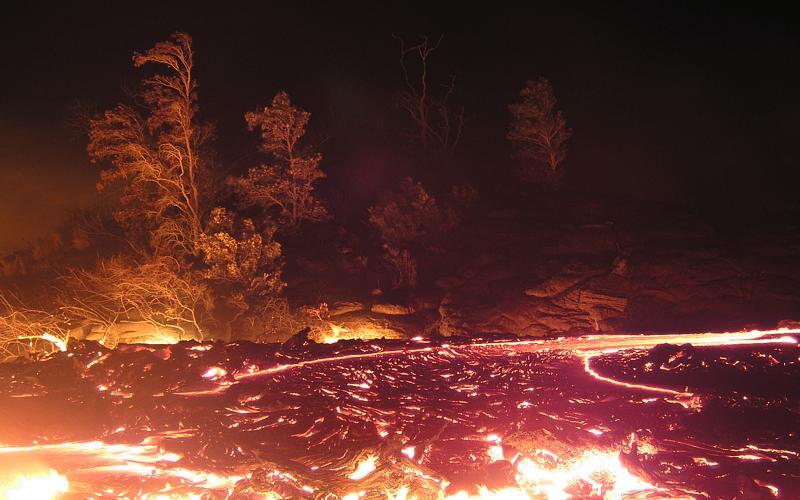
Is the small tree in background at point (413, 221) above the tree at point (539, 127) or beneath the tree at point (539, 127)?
beneath

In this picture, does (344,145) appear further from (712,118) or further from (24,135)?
(712,118)

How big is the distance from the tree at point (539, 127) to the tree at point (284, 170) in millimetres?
7877

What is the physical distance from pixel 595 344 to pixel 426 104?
71.3 ft

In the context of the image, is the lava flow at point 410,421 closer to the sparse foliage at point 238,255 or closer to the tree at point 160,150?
the sparse foliage at point 238,255

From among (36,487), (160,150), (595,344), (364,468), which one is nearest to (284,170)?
(160,150)

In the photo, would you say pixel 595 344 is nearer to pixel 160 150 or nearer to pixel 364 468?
pixel 364 468

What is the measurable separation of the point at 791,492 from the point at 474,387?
2279mm

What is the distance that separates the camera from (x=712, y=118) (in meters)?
26.0

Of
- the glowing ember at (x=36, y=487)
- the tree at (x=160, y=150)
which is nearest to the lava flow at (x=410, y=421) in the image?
the glowing ember at (x=36, y=487)

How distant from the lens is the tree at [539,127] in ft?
64.8

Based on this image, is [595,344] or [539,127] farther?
[539,127]

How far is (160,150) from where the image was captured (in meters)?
13.5

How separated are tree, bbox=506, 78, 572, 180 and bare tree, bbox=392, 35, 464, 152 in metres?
4.49

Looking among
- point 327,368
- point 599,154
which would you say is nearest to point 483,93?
point 599,154
